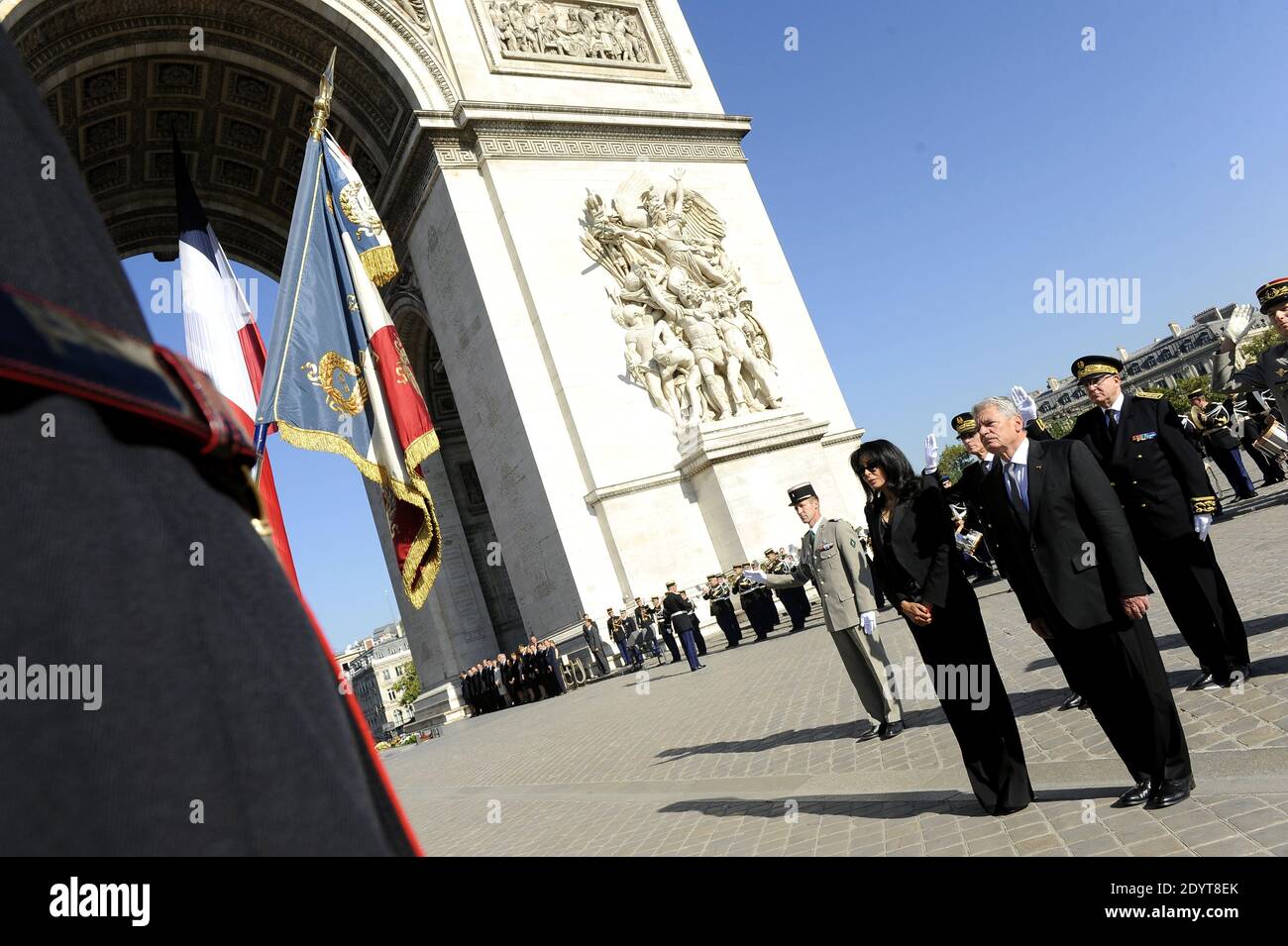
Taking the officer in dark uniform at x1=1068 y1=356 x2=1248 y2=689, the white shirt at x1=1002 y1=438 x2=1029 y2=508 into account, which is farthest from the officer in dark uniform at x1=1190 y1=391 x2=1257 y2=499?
the white shirt at x1=1002 y1=438 x2=1029 y2=508

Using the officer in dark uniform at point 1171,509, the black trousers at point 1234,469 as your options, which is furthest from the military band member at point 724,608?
the officer in dark uniform at point 1171,509

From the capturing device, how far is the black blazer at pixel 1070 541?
3.46m

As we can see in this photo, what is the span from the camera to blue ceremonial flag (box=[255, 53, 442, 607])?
728 cm

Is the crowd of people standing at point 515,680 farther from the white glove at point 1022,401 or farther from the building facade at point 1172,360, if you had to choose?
the building facade at point 1172,360

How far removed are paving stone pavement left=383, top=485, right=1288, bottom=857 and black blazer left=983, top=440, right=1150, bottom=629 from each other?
0.73 m

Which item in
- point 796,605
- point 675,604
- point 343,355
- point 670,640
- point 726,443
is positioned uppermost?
point 343,355

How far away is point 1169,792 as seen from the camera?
3.19 m

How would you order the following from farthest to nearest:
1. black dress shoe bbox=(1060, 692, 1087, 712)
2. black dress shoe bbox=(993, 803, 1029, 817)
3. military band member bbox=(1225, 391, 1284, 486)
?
1. military band member bbox=(1225, 391, 1284, 486)
2. black dress shoe bbox=(1060, 692, 1087, 712)
3. black dress shoe bbox=(993, 803, 1029, 817)

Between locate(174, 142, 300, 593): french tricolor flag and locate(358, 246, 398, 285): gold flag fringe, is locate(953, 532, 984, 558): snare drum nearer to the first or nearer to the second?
locate(358, 246, 398, 285): gold flag fringe

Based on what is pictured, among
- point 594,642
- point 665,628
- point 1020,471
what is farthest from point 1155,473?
point 594,642

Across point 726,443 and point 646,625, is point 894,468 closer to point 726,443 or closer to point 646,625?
point 646,625

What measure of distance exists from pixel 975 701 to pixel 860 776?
3.54ft
